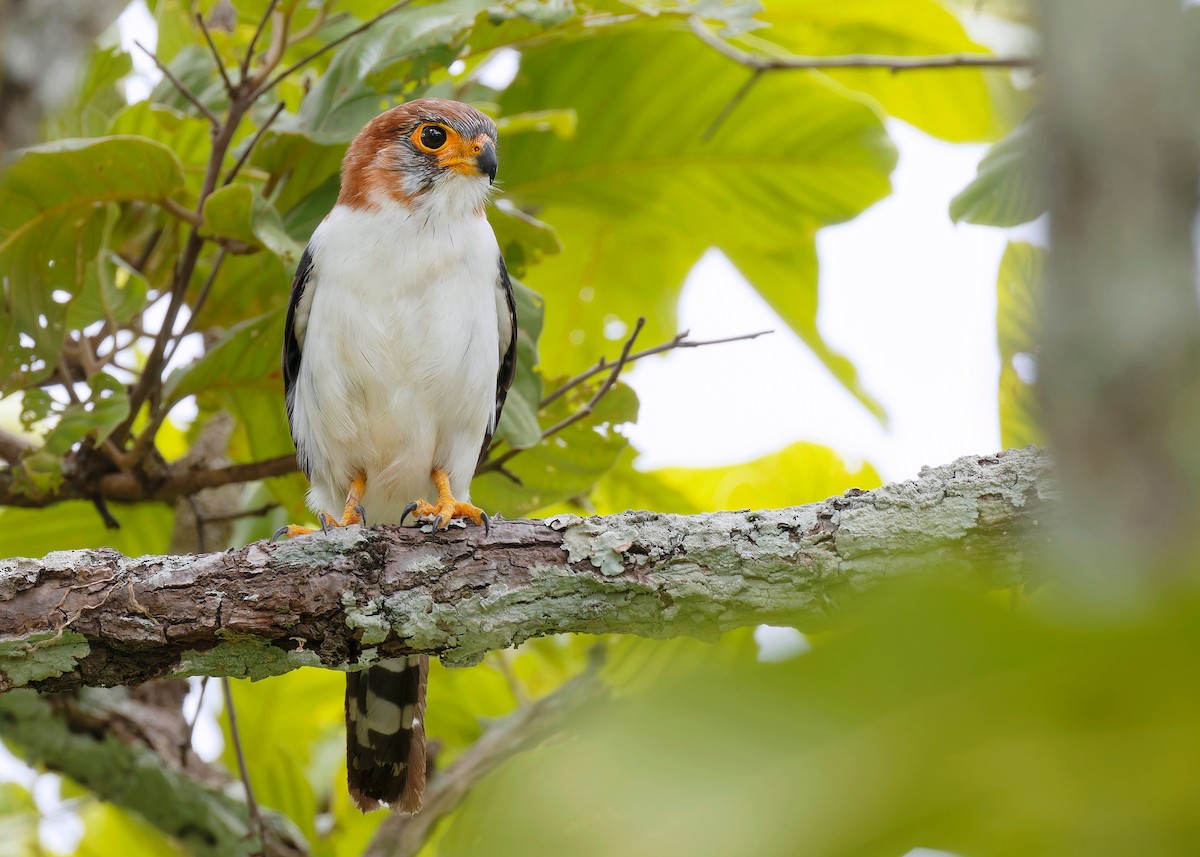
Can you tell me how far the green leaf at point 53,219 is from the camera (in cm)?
378

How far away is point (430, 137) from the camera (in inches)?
172

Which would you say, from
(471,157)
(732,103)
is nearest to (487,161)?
(471,157)

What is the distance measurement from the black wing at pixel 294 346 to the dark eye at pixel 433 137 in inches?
23.4

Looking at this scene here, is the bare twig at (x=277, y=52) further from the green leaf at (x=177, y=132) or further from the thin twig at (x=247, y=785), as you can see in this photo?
the thin twig at (x=247, y=785)

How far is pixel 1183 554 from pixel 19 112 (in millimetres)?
1063

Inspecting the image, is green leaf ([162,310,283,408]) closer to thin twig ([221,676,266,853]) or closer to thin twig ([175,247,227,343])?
thin twig ([175,247,227,343])

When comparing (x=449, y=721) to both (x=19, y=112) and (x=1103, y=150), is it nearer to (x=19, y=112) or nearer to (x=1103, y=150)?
(x=19, y=112)

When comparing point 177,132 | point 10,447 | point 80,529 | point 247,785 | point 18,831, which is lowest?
point 18,831

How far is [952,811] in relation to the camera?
2.46 feet

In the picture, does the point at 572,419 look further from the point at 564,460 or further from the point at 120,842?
the point at 120,842

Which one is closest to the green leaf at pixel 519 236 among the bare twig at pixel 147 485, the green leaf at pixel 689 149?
the green leaf at pixel 689 149

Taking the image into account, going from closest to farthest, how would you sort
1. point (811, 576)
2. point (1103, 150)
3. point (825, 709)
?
point (1103, 150)
point (825, 709)
point (811, 576)

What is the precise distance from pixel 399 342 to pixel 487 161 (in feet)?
2.44

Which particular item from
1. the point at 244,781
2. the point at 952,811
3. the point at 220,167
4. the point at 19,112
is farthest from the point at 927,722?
the point at 244,781
